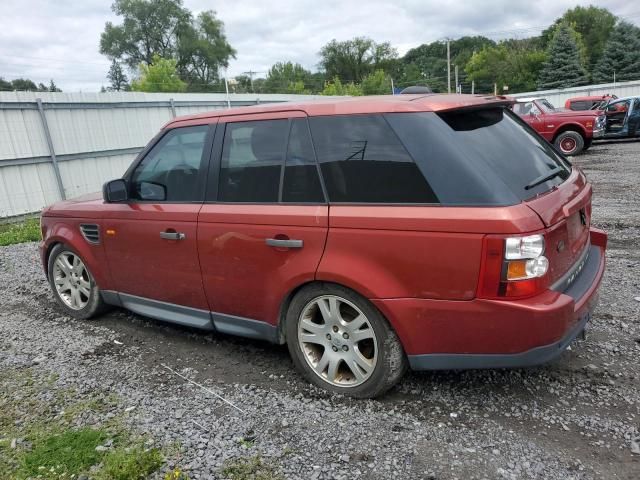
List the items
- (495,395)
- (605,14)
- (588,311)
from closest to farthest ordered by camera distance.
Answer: (588,311) → (495,395) → (605,14)

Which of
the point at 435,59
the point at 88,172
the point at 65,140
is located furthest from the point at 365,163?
the point at 435,59

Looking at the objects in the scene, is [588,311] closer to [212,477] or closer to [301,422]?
[301,422]

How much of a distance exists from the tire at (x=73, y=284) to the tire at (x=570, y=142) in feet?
50.2

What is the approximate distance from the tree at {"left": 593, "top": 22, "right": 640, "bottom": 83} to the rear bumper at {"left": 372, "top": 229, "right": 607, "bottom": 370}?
5930 centimetres

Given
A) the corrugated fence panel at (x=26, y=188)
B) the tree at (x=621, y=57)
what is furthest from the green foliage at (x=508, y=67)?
the corrugated fence panel at (x=26, y=188)

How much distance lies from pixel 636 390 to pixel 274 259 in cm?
229

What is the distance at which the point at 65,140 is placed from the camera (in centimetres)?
1142

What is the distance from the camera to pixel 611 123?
60.4ft

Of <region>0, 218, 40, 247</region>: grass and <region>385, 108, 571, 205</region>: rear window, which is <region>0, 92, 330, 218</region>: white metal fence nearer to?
<region>0, 218, 40, 247</region>: grass

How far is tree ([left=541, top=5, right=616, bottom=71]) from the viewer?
7000cm

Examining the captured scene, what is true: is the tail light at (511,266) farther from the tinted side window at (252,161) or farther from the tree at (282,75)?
the tree at (282,75)

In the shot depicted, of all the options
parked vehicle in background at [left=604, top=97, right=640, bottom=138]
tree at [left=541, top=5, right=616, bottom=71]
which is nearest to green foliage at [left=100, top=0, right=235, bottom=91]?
tree at [left=541, top=5, right=616, bottom=71]

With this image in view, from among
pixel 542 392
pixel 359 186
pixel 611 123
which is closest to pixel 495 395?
pixel 542 392

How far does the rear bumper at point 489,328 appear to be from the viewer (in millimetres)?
2424
